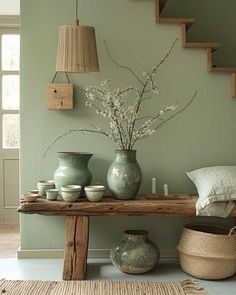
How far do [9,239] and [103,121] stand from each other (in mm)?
1636

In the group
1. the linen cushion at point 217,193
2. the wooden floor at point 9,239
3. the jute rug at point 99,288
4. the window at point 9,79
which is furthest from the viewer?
the window at point 9,79

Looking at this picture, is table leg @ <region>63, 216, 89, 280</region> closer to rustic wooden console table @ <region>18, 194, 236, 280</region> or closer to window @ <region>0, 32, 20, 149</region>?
rustic wooden console table @ <region>18, 194, 236, 280</region>

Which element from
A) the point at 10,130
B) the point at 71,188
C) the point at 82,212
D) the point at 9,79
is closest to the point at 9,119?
the point at 10,130

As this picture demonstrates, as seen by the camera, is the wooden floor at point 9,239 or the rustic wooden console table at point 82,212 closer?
the rustic wooden console table at point 82,212

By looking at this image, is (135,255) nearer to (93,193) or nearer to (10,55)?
(93,193)

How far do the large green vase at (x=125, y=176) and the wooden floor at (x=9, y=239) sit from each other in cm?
116

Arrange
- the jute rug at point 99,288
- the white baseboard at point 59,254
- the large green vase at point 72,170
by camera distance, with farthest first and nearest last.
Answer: the white baseboard at point 59,254
the large green vase at point 72,170
the jute rug at point 99,288

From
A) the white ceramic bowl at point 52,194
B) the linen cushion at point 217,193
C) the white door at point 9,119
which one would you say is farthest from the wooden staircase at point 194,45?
the white door at point 9,119

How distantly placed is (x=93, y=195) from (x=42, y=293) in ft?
2.51

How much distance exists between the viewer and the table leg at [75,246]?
10.9 ft

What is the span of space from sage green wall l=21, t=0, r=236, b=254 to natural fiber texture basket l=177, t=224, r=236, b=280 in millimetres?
539

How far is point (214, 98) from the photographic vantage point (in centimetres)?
379

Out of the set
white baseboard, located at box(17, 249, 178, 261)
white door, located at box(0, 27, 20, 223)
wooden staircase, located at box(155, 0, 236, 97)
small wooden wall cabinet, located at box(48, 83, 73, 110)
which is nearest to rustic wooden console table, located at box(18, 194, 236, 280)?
white baseboard, located at box(17, 249, 178, 261)

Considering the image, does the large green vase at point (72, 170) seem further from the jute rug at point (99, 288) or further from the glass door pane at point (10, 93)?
the glass door pane at point (10, 93)
